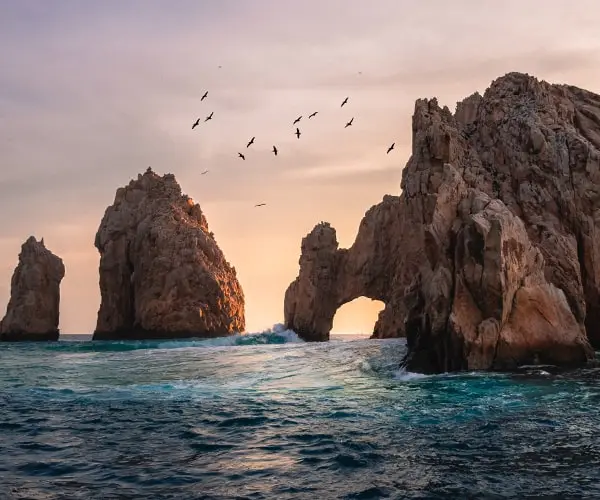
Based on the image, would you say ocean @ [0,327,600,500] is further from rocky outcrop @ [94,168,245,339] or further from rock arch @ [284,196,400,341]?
rocky outcrop @ [94,168,245,339]

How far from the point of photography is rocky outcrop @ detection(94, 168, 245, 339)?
9900cm

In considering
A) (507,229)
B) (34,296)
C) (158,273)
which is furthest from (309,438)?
(34,296)

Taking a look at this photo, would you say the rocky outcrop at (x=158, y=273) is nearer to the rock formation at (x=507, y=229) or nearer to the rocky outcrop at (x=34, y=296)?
the rocky outcrop at (x=34, y=296)

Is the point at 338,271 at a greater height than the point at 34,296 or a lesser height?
greater

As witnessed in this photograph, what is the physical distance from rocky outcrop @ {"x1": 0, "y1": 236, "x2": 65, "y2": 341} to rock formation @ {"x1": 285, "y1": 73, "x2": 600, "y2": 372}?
246 ft

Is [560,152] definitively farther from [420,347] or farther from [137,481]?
[137,481]

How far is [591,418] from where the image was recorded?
1723 cm

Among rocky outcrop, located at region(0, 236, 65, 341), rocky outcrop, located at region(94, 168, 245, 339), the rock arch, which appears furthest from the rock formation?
rocky outcrop, located at region(0, 236, 65, 341)

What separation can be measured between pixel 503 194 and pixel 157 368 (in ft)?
81.4

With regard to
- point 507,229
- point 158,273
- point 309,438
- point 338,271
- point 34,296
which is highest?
point 158,273

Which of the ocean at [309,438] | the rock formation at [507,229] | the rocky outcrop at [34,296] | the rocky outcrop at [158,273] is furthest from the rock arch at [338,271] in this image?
the ocean at [309,438]

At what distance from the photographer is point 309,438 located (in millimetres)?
15375

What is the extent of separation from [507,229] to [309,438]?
18.9m

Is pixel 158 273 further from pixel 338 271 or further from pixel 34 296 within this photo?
pixel 338 271
